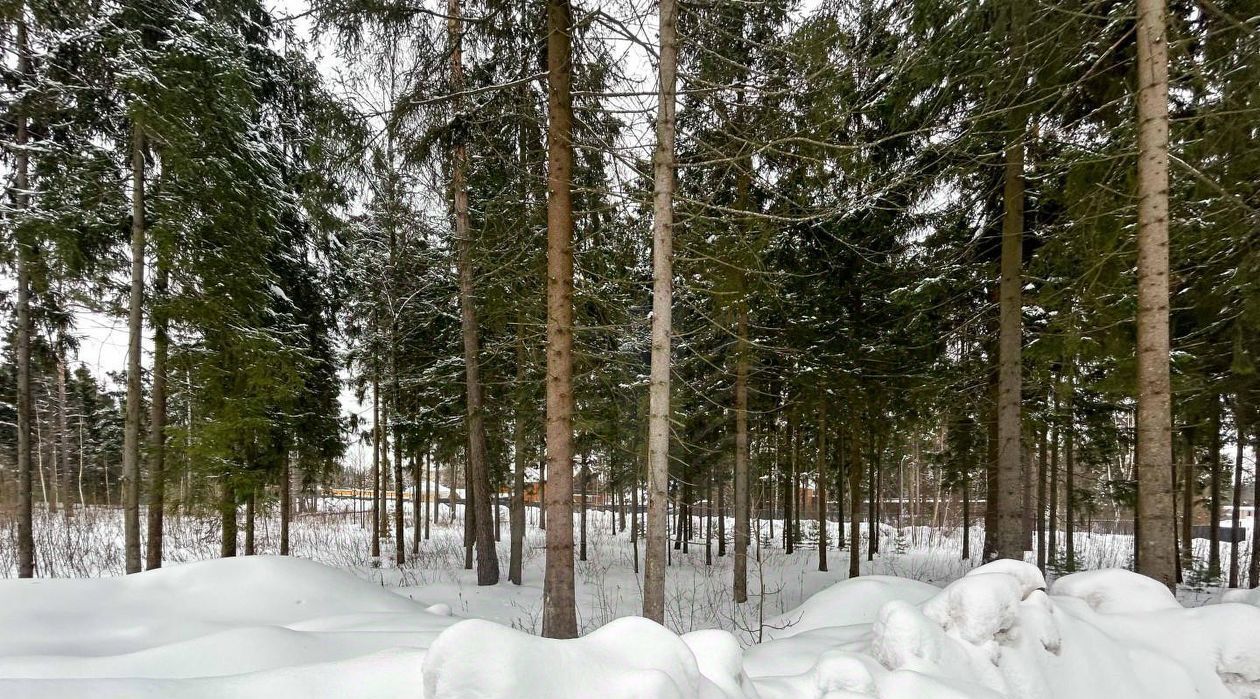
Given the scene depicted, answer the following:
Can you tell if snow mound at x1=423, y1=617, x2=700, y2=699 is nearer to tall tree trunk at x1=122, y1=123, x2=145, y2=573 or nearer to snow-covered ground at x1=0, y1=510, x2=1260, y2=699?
snow-covered ground at x1=0, y1=510, x2=1260, y2=699

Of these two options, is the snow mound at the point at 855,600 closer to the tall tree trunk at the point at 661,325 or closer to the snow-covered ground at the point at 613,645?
the snow-covered ground at the point at 613,645

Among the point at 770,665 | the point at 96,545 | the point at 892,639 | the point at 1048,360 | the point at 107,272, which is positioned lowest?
the point at 96,545

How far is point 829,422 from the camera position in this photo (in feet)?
43.2

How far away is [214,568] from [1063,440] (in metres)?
16.0

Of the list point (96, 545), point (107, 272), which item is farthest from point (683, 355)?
point (96, 545)

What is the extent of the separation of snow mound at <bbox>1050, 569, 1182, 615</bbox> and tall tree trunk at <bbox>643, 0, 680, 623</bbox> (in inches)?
138

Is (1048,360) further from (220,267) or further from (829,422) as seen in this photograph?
(220,267)

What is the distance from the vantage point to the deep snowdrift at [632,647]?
1.95m

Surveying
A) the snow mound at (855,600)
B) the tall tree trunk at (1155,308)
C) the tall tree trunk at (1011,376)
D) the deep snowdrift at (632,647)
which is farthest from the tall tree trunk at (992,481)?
the snow mound at (855,600)

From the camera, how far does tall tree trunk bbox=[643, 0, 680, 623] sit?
4.92 meters

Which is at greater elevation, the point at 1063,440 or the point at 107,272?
the point at 107,272

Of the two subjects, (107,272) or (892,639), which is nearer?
(892,639)

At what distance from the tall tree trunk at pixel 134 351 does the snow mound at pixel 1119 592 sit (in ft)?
38.0

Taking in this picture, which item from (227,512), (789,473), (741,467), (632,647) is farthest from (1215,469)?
(227,512)
